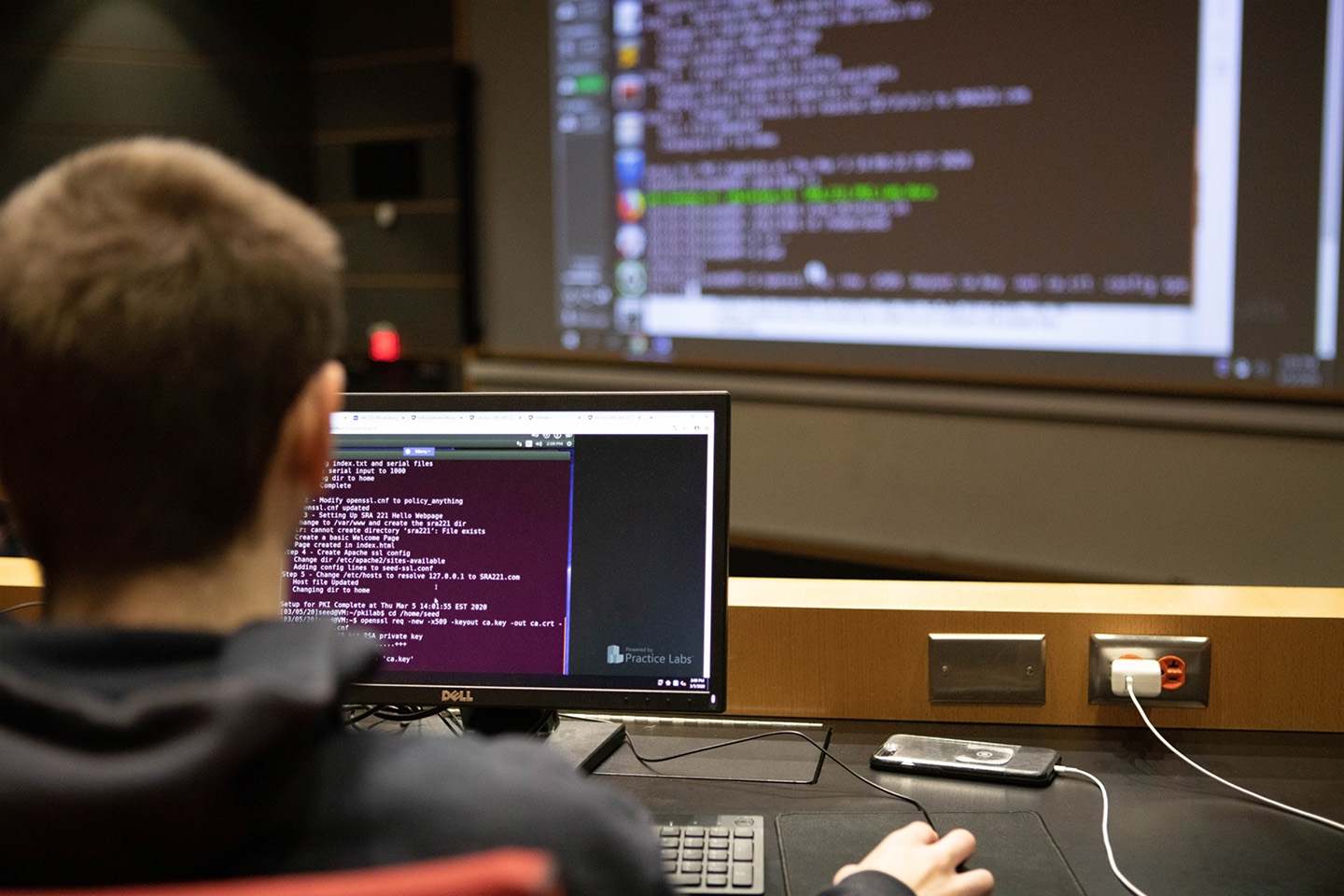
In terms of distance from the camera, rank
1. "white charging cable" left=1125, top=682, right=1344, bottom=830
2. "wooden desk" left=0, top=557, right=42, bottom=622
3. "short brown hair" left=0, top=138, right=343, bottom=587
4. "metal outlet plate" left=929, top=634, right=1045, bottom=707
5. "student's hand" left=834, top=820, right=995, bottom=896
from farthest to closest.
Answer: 1. "wooden desk" left=0, top=557, right=42, bottom=622
2. "metal outlet plate" left=929, top=634, right=1045, bottom=707
3. "white charging cable" left=1125, top=682, right=1344, bottom=830
4. "student's hand" left=834, top=820, right=995, bottom=896
5. "short brown hair" left=0, top=138, right=343, bottom=587

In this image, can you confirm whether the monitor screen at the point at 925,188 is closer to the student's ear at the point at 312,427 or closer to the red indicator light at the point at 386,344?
the red indicator light at the point at 386,344

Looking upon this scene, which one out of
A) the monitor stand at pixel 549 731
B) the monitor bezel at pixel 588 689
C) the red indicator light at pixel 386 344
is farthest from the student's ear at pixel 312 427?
the red indicator light at pixel 386 344

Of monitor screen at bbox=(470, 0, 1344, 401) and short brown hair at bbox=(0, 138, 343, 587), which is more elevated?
monitor screen at bbox=(470, 0, 1344, 401)

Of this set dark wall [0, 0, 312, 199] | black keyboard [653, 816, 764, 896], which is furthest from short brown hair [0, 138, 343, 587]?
dark wall [0, 0, 312, 199]

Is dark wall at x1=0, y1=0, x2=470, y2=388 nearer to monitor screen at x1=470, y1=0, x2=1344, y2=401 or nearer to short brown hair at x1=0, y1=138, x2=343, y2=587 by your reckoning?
monitor screen at x1=470, y1=0, x2=1344, y2=401

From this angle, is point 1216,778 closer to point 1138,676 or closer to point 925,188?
point 1138,676

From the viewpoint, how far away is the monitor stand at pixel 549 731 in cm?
134

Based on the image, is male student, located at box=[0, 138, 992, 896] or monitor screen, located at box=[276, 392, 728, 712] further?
monitor screen, located at box=[276, 392, 728, 712]

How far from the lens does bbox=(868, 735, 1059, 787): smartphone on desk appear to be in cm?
126

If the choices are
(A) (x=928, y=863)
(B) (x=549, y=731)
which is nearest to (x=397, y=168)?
(B) (x=549, y=731)

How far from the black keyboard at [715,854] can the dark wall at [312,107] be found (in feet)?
11.5

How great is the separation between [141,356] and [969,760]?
990 mm

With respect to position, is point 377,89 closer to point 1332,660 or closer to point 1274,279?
point 1274,279

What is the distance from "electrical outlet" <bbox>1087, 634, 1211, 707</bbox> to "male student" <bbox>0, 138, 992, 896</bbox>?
85 cm
